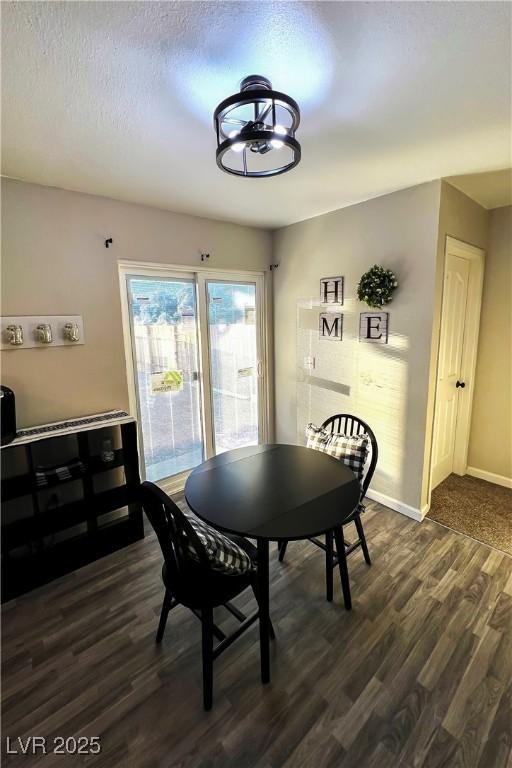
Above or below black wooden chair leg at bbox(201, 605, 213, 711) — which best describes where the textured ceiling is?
above

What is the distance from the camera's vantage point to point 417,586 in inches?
80.5

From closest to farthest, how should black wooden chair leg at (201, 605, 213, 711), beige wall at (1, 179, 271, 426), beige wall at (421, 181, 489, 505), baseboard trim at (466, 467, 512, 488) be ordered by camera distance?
black wooden chair leg at (201, 605, 213, 711), beige wall at (1, 179, 271, 426), beige wall at (421, 181, 489, 505), baseboard trim at (466, 467, 512, 488)

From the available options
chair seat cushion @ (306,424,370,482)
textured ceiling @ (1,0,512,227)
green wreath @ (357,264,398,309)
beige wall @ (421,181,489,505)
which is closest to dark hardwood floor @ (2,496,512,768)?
chair seat cushion @ (306,424,370,482)

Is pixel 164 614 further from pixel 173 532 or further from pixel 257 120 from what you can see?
pixel 257 120

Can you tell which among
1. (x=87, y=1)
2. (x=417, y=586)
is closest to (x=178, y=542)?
(x=417, y=586)

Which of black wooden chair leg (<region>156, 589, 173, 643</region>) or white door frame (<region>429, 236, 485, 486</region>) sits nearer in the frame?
black wooden chair leg (<region>156, 589, 173, 643</region>)

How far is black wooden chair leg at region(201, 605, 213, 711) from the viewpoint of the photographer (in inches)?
55.2

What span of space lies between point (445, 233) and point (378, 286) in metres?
0.55

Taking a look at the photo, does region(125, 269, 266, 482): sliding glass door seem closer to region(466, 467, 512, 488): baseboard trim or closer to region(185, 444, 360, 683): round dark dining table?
region(185, 444, 360, 683): round dark dining table

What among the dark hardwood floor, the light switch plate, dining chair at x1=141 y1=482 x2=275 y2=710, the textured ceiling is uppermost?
the textured ceiling

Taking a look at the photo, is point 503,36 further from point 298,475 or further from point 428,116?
point 298,475

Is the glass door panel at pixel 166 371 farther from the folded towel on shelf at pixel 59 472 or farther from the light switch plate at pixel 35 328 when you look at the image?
the folded towel on shelf at pixel 59 472

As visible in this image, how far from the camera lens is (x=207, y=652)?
55.7 inches

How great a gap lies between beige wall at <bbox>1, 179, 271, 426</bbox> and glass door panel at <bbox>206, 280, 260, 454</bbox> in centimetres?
64
